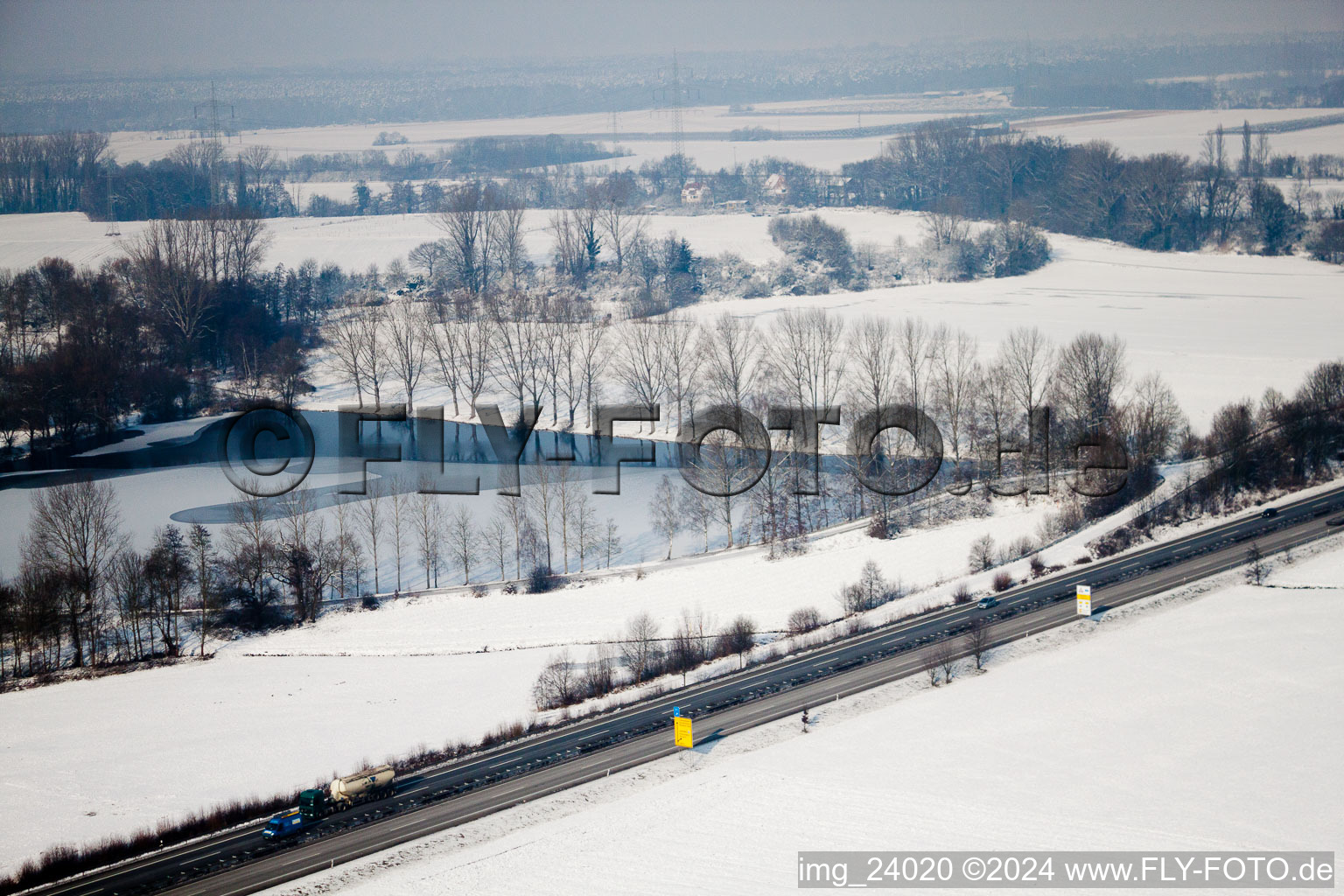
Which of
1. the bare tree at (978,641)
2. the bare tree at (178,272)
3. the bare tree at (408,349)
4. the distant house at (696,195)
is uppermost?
the distant house at (696,195)

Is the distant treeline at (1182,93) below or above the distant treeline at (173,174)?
above

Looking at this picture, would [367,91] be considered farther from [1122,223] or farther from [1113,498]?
[1113,498]

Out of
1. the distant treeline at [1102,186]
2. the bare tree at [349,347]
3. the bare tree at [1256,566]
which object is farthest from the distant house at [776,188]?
the bare tree at [1256,566]

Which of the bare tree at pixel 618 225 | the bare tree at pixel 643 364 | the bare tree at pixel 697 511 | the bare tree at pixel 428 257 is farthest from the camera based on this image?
the bare tree at pixel 618 225

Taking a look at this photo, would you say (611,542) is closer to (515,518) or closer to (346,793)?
(515,518)

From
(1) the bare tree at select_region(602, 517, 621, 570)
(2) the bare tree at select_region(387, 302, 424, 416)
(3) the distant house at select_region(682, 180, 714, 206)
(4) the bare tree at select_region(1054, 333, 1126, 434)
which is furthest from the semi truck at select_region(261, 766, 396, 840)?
(3) the distant house at select_region(682, 180, 714, 206)

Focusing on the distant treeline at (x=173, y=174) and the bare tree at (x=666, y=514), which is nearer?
the bare tree at (x=666, y=514)

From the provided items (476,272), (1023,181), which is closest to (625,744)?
(476,272)

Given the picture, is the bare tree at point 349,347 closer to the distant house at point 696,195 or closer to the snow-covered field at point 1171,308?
the snow-covered field at point 1171,308
